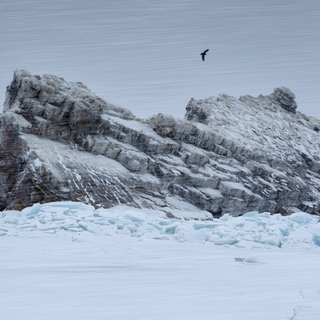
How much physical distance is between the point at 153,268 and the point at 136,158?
20662 mm

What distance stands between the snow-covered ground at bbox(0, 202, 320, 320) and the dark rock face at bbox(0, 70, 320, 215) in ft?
33.8

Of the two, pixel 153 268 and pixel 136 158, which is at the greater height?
pixel 153 268

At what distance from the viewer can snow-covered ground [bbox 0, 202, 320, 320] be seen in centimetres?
625

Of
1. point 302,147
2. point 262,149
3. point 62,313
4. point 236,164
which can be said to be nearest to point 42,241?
point 62,313

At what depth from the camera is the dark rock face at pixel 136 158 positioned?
86.1 ft

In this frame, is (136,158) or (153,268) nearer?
(153,268)

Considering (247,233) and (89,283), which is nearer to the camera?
(89,283)

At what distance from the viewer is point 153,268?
9195 mm

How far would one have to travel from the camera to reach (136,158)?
97.2 ft

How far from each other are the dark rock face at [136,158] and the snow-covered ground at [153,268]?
10293 mm

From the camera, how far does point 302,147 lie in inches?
1634

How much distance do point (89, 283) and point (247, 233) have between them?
776 cm

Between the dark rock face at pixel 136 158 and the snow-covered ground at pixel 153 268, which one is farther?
the dark rock face at pixel 136 158

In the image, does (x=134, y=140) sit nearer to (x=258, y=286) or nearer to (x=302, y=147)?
(x=302, y=147)
